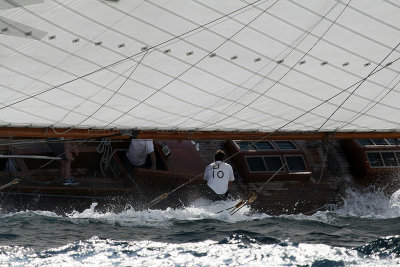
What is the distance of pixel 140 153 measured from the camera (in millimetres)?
19094

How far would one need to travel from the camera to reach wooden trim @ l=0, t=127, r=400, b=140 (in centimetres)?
1684

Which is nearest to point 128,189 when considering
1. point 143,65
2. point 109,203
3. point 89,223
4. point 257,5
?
point 109,203

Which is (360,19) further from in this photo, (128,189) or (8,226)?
(8,226)

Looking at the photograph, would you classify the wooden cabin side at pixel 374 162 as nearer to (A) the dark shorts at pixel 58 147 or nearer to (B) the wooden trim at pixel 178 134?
(B) the wooden trim at pixel 178 134

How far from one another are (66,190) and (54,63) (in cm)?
307

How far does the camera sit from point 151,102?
1689 cm

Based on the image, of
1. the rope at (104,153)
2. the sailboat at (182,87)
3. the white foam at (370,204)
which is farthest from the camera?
the white foam at (370,204)

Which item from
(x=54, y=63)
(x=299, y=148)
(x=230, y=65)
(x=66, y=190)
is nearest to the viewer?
(x=54, y=63)

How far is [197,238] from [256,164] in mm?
4762

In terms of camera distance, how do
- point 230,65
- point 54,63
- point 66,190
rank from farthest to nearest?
point 66,190 → point 230,65 → point 54,63

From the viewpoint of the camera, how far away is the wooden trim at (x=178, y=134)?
16.8 meters

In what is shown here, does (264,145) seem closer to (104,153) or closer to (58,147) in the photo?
(104,153)

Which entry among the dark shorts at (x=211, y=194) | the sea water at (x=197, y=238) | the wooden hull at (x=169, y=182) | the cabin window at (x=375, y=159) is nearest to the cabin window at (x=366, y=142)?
the cabin window at (x=375, y=159)

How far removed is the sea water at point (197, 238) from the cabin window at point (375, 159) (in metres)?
1.76
